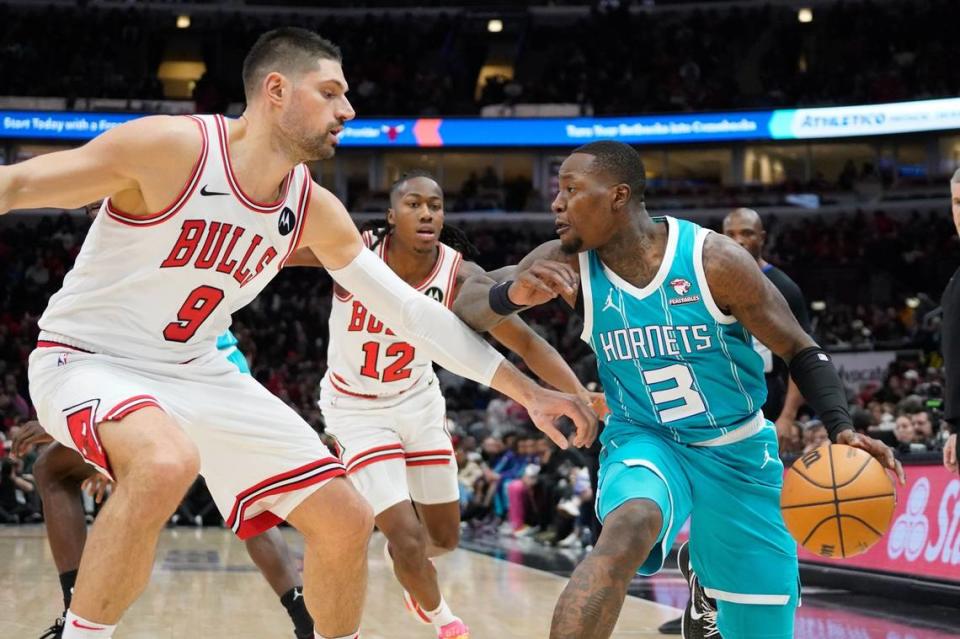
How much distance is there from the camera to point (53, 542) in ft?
16.5

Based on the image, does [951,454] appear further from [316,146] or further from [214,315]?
[214,315]

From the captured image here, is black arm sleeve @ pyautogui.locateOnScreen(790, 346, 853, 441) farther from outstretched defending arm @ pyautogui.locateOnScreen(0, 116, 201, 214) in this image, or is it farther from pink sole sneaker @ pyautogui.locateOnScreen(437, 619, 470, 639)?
pink sole sneaker @ pyautogui.locateOnScreen(437, 619, 470, 639)

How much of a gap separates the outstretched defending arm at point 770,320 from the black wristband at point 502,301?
0.69 m

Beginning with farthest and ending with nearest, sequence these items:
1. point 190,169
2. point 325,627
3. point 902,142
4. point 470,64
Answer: point 470,64 → point 902,142 → point 325,627 → point 190,169

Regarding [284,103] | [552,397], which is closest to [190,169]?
[284,103]

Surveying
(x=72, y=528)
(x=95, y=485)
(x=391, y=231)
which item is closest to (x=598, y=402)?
(x=391, y=231)

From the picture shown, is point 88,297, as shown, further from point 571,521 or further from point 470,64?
point 470,64

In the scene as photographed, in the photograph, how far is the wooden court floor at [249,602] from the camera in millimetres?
6582

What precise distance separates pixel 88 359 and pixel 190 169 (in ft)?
2.29

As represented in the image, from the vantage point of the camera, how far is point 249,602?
786cm

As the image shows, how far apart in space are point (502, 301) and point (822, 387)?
3.74 ft

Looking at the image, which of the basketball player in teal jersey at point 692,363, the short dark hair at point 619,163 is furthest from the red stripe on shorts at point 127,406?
the short dark hair at point 619,163

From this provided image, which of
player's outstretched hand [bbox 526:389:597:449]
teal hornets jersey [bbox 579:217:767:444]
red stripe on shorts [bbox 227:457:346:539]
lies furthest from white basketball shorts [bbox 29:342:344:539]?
teal hornets jersey [bbox 579:217:767:444]

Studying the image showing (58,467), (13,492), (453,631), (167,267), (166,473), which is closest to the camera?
(166,473)
